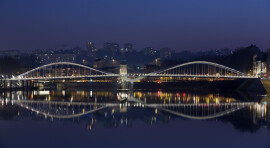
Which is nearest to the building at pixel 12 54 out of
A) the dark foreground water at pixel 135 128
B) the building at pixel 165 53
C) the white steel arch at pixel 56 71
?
the white steel arch at pixel 56 71

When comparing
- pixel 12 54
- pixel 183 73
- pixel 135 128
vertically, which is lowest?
pixel 135 128

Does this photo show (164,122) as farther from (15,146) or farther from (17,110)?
(17,110)

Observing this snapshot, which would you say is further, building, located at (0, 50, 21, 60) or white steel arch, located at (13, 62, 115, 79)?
building, located at (0, 50, 21, 60)

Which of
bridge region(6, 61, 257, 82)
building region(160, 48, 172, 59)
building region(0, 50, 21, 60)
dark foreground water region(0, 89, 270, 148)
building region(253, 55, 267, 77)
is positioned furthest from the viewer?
building region(160, 48, 172, 59)

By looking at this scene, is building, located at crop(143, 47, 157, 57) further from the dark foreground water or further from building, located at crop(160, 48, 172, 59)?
the dark foreground water

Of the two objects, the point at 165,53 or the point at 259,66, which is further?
the point at 165,53

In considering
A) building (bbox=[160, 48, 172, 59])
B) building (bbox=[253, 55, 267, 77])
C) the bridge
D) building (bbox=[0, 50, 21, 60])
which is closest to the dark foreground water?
the bridge

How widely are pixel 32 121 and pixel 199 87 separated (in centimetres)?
4722

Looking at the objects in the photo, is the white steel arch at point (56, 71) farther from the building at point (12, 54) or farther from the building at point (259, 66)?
the building at point (259, 66)

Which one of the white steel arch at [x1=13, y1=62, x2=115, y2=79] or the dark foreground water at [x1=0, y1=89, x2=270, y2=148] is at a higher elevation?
the white steel arch at [x1=13, y1=62, x2=115, y2=79]

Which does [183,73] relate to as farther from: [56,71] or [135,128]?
[135,128]

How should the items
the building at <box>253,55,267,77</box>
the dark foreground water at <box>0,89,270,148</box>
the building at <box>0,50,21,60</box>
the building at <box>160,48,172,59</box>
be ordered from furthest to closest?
the building at <box>160,48,172,59</box>
the building at <box>0,50,21,60</box>
the building at <box>253,55,267,77</box>
the dark foreground water at <box>0,89,270,148</box>


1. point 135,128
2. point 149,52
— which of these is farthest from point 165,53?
point 135,128

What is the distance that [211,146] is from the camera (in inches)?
667
